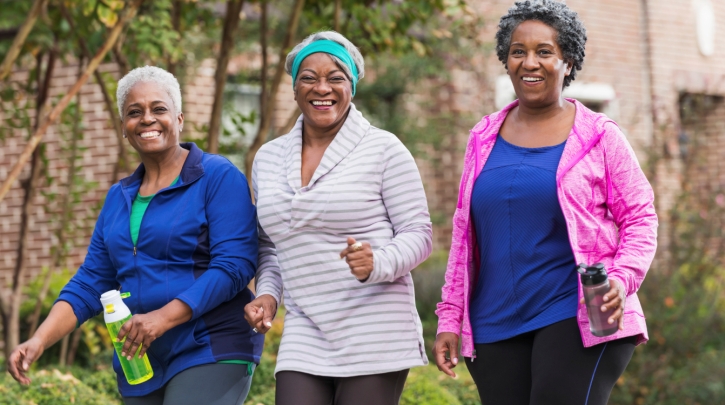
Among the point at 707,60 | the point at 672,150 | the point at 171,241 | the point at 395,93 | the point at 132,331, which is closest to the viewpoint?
the point at 132,331

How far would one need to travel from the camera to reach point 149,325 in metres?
3.15

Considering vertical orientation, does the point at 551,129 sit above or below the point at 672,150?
above

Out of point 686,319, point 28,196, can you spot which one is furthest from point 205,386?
point 686,319

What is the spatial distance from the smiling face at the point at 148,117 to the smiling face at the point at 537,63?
4.25 ft

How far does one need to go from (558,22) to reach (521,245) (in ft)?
2.60

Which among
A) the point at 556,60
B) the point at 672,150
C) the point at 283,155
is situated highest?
the point at 556,60

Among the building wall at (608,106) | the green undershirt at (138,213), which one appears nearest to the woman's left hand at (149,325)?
the green undershirt at (138,213)

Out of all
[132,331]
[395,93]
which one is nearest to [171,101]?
[132,331]

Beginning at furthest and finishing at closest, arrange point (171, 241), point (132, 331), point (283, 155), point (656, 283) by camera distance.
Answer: point (656, 283) → point (283, 155) → point (171, 241) → point (132, 331)

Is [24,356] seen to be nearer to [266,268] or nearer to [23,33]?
[266,268]

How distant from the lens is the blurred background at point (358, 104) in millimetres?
6035

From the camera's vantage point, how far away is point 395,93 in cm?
1148

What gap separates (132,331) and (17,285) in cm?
409

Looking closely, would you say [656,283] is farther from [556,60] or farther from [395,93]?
[556,60]
